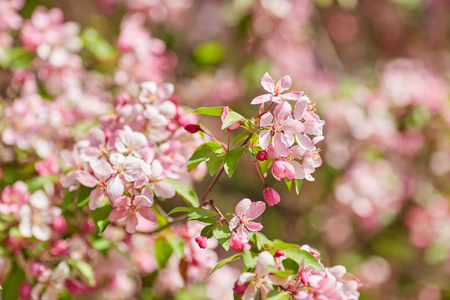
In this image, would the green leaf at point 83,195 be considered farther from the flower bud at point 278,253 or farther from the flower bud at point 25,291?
the flower bud at point 278,253

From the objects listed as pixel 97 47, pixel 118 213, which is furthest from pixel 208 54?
pixel 118 213

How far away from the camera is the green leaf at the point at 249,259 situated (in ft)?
3.06

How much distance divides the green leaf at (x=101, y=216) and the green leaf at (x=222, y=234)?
0.25 metres

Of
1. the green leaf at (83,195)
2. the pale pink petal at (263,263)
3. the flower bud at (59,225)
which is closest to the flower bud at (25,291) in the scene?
the flower bud at (59,225)

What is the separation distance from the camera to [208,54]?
2143 mm

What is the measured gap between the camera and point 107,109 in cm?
163

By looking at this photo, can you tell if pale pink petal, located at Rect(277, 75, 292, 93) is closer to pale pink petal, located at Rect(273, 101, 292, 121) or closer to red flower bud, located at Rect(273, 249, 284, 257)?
pale pink petal, located at Rect(273, 101, 292, 121)

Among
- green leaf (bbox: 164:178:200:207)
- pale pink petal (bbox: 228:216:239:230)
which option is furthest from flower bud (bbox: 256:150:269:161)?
green leaf (bbox: 164:178:200:207)

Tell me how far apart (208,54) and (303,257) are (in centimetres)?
136

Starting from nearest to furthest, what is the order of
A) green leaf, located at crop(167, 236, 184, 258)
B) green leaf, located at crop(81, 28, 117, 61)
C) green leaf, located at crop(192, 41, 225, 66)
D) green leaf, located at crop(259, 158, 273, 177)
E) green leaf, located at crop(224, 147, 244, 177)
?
green leaf, located at crop(224, 147, 244, 177)
green leaf, located at crop(259, 158, 273, 177)
green leaf, located at crop(167, 236, 184, 258)
green leaf, located at crop(81, 28, 117, 61)
green leaf, located at crop(192, 41, 225, 66)

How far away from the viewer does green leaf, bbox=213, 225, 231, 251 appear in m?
0.96

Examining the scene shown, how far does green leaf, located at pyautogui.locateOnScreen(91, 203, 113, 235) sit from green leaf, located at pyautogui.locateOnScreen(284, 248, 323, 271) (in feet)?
1.26

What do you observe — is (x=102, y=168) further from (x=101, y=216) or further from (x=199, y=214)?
(x=199, y=214)

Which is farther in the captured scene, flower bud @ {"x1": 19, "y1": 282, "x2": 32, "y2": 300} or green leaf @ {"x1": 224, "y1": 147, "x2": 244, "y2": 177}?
flower bud @ {"x1": 19, "y1": 282, "x2": 32, "y2": 300}
